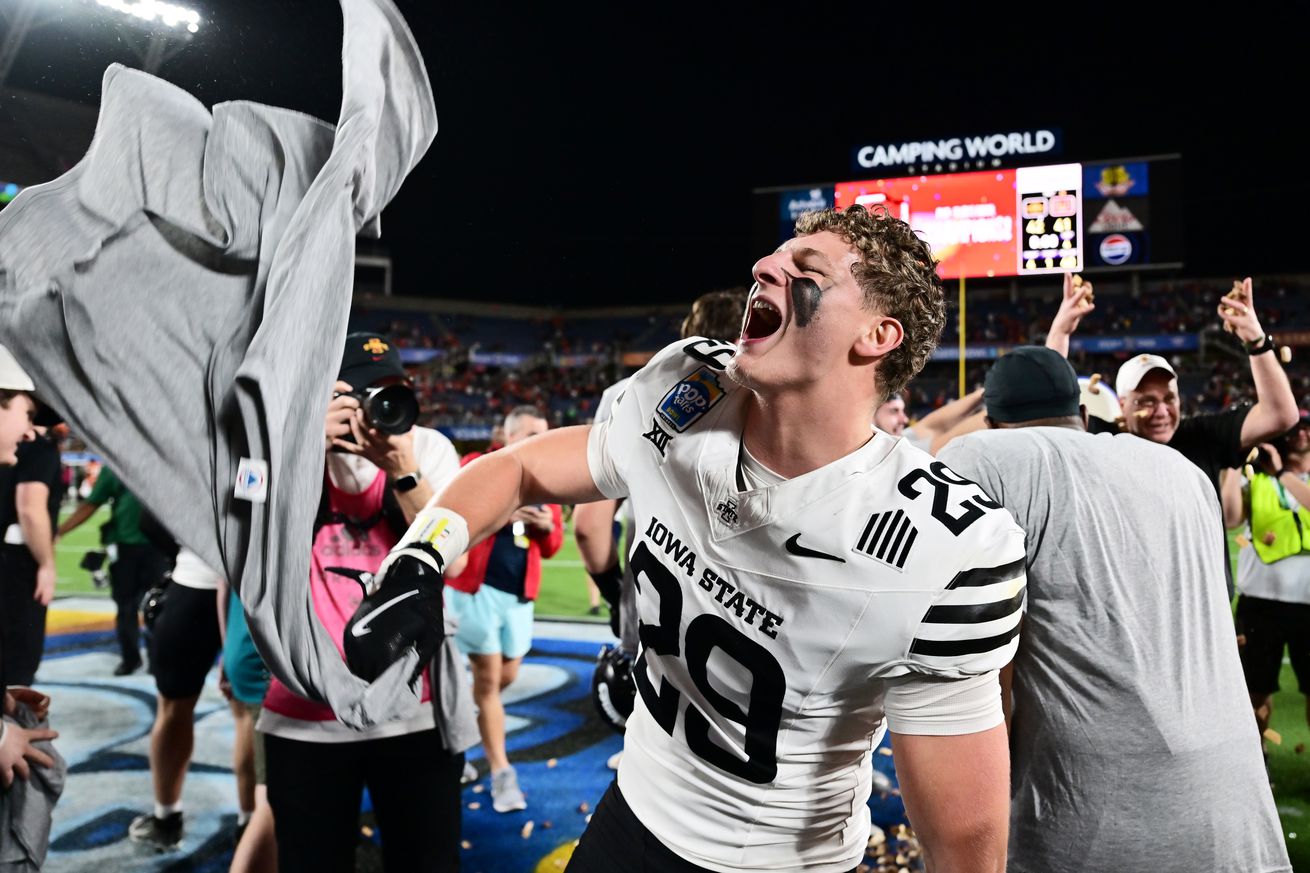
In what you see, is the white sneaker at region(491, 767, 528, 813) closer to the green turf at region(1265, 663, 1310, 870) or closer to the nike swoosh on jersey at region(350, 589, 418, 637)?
the green turf at region(1265, 663, 1310, 870)

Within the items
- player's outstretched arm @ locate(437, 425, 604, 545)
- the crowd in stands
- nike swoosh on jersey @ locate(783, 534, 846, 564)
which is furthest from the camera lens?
the crowd in stands

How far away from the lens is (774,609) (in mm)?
1627

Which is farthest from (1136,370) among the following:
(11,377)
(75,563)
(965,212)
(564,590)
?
(75,563)

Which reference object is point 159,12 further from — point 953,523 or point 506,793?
point 506,793

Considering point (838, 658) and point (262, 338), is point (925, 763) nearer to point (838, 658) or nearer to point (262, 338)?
point (838, 658)

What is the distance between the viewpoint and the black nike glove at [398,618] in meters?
1.21

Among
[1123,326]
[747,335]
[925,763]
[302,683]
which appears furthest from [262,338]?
[1123,326]

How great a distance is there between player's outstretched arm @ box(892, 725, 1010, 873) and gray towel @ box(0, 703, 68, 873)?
205 centimetres

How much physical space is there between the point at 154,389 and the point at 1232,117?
4312cm

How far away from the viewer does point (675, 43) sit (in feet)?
32.5

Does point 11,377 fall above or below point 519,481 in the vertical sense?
above

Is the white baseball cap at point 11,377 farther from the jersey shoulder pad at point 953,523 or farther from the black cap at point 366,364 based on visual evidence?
the jersey shoulder pad at point 953,523

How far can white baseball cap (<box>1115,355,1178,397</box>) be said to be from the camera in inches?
141

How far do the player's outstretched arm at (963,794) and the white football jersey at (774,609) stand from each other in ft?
0.40
